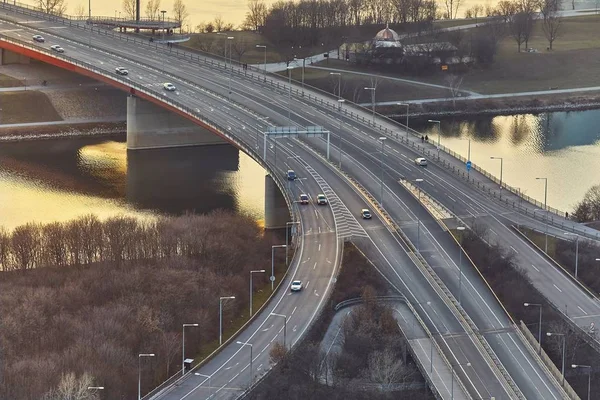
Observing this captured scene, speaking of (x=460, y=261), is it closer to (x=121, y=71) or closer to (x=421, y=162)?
(x=421, y=162)

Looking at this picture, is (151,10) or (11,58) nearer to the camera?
(11,58)

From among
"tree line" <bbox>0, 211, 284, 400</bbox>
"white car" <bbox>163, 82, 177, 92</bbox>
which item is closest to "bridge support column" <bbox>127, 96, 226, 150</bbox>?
"white car" <bbox>163, 82, 177, 92</bbox>

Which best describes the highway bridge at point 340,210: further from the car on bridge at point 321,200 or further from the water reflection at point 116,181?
the water reflection at point 116,181

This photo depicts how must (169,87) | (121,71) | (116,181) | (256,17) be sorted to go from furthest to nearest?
(256,17)
(121,71)
(169,87)
(116,181)

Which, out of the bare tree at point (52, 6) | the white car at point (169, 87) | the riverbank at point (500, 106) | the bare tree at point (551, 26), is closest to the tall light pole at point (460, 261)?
the white car at point (169, 87)

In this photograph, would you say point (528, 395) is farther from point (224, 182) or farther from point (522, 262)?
point (224, 182)

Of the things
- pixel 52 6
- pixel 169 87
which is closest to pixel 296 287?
pixel 169 87

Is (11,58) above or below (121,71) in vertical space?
below

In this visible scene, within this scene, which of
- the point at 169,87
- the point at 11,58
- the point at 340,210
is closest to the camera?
the point at 340,210
